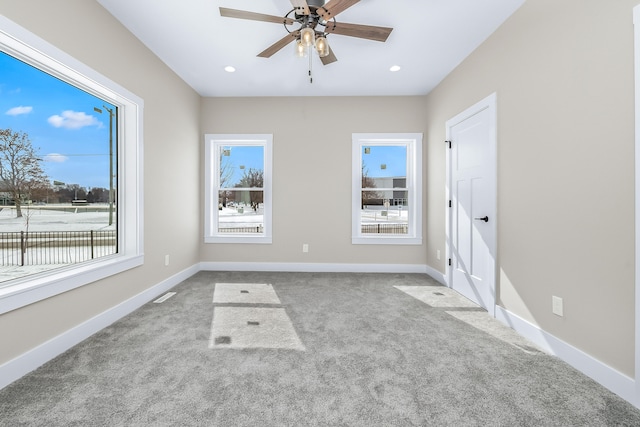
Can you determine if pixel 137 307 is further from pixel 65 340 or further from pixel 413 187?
pixel 413 187

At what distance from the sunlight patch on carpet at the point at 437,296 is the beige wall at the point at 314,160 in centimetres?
84

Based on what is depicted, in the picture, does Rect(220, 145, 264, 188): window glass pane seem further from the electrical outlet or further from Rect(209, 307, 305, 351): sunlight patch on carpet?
the electrical outlet

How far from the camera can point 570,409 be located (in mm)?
1481

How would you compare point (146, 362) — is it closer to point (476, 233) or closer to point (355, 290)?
point (355, 290)

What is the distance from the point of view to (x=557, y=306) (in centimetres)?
204

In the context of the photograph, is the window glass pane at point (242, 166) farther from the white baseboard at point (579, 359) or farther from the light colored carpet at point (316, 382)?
the white baseboard at point (579, 359)

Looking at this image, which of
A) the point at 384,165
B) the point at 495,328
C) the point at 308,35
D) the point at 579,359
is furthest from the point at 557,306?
the point at 384,165

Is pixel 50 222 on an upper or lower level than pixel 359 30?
lower

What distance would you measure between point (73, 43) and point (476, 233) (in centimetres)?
404

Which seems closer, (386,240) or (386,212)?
(386,240)

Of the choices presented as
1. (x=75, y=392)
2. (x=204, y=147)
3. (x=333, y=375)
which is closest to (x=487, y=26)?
(x=333, y=375)

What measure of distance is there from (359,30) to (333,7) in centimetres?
32

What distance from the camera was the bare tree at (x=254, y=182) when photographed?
4.53 m

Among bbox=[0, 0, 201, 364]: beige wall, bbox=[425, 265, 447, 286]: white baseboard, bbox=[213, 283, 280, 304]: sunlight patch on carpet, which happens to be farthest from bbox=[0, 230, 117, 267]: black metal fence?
bbox=[425, 265, 447, 286]: white baseboard
